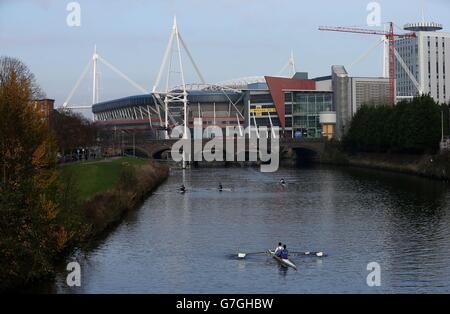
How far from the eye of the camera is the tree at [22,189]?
93.2 ft

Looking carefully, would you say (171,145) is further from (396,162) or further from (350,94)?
(396,162)

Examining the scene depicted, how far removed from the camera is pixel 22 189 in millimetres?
29422

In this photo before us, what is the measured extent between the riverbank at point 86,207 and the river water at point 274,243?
0.98m

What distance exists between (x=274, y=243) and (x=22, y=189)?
1648 centimetres

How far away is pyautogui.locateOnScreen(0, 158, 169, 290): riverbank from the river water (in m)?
0.98

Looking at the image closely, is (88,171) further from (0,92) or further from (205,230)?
(0,92)

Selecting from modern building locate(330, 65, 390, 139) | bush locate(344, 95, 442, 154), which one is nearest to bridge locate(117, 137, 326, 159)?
bush locate(344, 95, 442, 154)

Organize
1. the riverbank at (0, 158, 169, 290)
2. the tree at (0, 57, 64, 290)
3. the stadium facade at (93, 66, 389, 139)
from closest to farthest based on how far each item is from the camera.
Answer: the tree at (0, 57, 64, 290)
the riverbank at (0, 158, 169, 290)
the stadium facade at (93, 66, 389, 139)

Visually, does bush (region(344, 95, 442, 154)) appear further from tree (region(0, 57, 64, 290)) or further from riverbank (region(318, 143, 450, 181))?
tree (region(0, 57, 64, 290))

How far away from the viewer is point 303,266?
114ft

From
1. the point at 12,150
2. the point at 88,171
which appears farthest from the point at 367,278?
the point at 88,171

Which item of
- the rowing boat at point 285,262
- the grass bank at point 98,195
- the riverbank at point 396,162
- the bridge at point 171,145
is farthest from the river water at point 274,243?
the bridge at point 171,145

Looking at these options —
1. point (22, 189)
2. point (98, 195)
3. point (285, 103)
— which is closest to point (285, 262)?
point (22, 189)

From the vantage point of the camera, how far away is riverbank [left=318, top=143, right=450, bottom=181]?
81.4 meters
